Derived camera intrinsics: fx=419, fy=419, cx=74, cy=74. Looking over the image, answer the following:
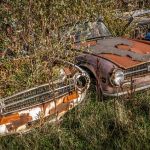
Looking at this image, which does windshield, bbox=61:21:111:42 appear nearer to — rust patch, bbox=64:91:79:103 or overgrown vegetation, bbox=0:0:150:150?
overgrown vegetation, bbox=0:0:150:150

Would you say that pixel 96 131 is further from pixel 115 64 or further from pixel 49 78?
pixel 115 64

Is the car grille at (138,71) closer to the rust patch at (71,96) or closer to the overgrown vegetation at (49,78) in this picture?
the overgrown vegetation at (49,78)

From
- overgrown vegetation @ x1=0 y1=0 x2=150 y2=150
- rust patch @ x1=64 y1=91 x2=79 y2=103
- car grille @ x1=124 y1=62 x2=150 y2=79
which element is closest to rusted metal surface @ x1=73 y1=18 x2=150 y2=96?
car grille @ x1=124 y1=62 x2=150 y2=79

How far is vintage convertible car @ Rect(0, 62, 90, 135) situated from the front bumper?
500 mm

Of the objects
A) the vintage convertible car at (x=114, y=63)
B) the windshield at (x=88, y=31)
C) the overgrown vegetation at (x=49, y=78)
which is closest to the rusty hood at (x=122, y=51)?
the vintage convertible car at (x=114, y=63)

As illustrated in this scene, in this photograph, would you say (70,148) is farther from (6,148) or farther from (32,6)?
(32,6)

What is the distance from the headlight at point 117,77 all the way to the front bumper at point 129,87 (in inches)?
3.4

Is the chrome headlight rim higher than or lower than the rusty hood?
lower

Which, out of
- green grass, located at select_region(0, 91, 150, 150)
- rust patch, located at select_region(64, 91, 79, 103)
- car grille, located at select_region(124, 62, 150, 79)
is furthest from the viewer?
car grille, located at select_region(124, 62, 150, 79)

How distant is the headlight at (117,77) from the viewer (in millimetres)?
6550

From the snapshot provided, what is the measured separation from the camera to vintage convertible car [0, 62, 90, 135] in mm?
5445

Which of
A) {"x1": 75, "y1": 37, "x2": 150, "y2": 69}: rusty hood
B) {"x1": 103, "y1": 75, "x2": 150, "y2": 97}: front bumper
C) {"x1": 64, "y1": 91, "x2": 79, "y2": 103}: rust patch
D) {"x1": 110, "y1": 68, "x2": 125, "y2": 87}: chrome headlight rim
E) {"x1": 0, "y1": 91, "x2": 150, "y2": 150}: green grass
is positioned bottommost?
{"x1": 0, "y1": 91, "x2": 150, "y2": 150}: green grass

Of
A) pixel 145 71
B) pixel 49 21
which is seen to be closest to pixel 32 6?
pixel 49 21

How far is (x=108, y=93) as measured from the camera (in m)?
6.70
